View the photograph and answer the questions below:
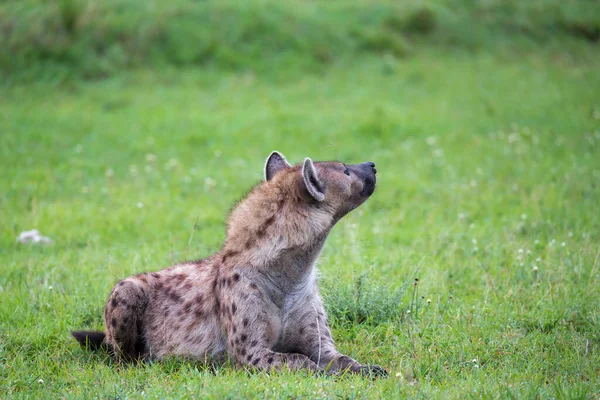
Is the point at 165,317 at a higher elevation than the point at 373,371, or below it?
below

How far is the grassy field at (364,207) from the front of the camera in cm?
496

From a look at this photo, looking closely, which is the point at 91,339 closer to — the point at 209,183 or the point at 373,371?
the point at 373,371

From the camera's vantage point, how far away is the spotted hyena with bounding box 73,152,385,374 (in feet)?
16.3

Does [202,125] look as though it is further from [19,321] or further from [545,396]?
[545,396]

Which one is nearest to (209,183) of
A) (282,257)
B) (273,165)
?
(273,165)

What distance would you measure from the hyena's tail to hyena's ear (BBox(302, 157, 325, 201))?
1825mm

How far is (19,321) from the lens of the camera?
231 inches

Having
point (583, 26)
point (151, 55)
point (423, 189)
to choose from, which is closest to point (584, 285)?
point (423, 189)

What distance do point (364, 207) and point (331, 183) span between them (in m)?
4.36

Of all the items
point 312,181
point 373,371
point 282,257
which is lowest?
point 373,371

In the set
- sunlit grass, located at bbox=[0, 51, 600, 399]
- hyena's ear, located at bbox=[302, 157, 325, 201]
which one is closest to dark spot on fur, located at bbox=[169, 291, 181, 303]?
sunlit grass, located at bbox=[0, 51, 600, 399]

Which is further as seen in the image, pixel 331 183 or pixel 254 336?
pixel 331 183

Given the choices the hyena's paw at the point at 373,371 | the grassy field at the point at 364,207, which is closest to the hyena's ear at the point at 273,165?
the grassy field at the point at 364,207

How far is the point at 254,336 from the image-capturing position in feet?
16.1
